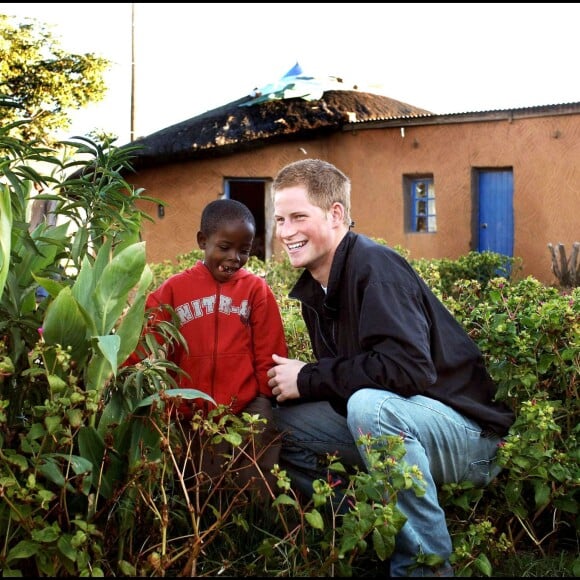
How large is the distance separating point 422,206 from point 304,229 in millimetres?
12315

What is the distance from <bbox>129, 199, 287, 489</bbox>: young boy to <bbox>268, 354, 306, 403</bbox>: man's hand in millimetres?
120

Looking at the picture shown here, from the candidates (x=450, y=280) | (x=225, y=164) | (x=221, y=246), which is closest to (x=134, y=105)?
(x=225, y=164)

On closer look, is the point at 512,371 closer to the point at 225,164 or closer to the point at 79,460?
the point at 79,460

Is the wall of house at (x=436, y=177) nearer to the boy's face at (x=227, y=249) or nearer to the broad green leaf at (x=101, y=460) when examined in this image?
the boy's face at (x=227, y=249)

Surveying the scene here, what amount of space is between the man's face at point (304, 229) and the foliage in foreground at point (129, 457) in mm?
612

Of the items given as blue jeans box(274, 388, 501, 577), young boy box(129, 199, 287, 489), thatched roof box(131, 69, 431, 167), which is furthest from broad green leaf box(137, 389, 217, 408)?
thatched roof box(131, 69, 431, 167)

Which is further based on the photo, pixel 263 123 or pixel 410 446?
pixel 263 123

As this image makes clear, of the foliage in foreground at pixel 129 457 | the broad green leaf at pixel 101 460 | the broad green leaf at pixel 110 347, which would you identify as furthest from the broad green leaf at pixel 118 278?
the broad green leaf at pixel 101 460

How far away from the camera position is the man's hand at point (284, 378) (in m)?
3.29

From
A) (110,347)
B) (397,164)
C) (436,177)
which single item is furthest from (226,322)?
(397,164)

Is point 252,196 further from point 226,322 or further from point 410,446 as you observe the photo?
Answer: point 410,446

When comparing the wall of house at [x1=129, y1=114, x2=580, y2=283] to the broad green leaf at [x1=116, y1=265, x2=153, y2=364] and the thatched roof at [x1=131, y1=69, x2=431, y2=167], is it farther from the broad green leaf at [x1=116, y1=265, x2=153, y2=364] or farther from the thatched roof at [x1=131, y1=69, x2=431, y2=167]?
the broad green leaf at [x1=116, y1=265, x2=153, y2=364]

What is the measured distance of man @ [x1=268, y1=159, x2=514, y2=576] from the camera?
2889 mm

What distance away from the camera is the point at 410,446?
9.42 ft
